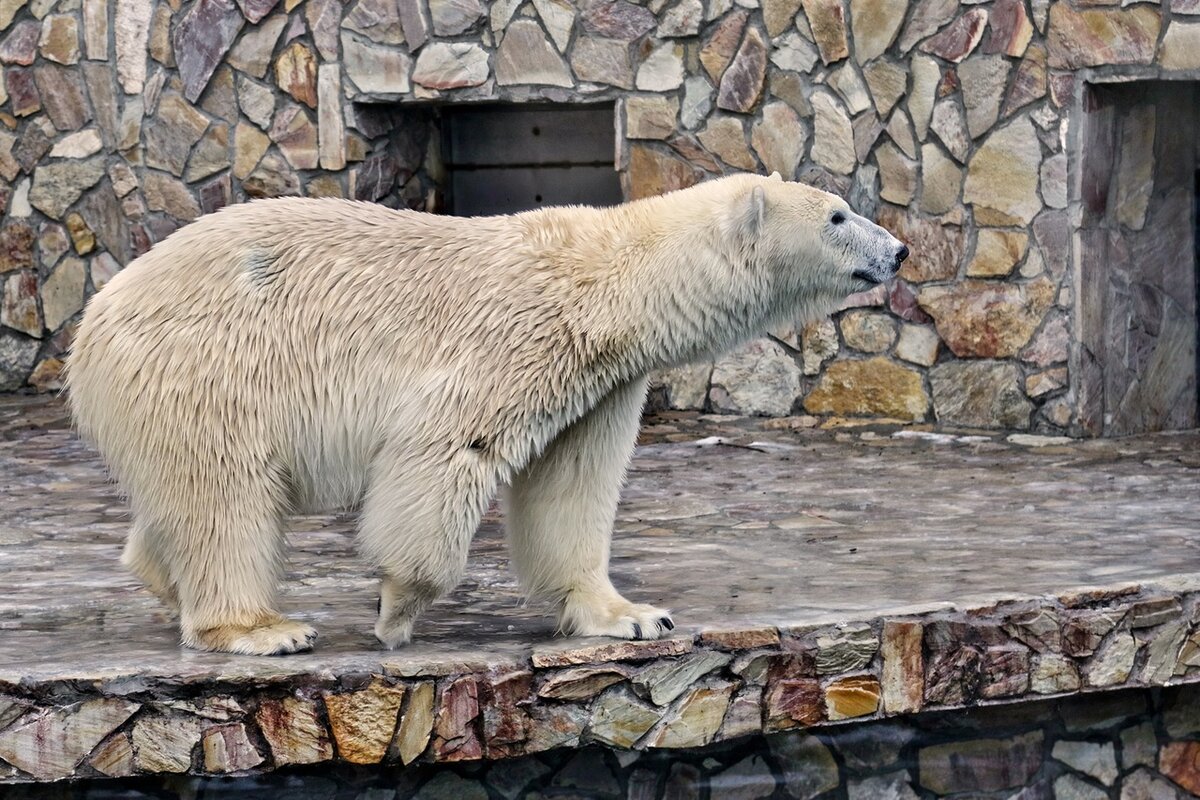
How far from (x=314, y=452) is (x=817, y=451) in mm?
3141

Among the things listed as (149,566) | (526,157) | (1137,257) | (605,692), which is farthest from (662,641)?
(526,157)

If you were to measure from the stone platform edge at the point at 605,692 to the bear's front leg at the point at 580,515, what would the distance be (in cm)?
10

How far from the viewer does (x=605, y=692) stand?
4039mm

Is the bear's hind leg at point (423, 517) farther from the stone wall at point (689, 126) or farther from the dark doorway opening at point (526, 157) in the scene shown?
the dark doorway opening at point (526, 157)

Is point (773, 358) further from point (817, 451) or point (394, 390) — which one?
point (394, 390)

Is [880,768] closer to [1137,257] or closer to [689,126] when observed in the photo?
[1137,257]

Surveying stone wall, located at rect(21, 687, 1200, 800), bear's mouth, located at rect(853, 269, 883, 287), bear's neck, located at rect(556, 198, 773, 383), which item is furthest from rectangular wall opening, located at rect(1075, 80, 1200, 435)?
bear's neck, located at rect(556, 198, 773, 383)

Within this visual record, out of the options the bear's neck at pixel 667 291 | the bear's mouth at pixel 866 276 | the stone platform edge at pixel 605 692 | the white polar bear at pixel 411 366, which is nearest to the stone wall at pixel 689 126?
the stone platform edge at pixel 605 692

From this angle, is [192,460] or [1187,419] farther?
[1187,419]

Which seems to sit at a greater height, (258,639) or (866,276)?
(866,276)

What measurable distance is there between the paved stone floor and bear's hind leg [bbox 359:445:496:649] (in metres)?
0.19

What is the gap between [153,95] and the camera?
831cm

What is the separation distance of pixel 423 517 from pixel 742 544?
1.62 metres

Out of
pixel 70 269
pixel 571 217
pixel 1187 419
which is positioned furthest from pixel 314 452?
pixel 70 269
